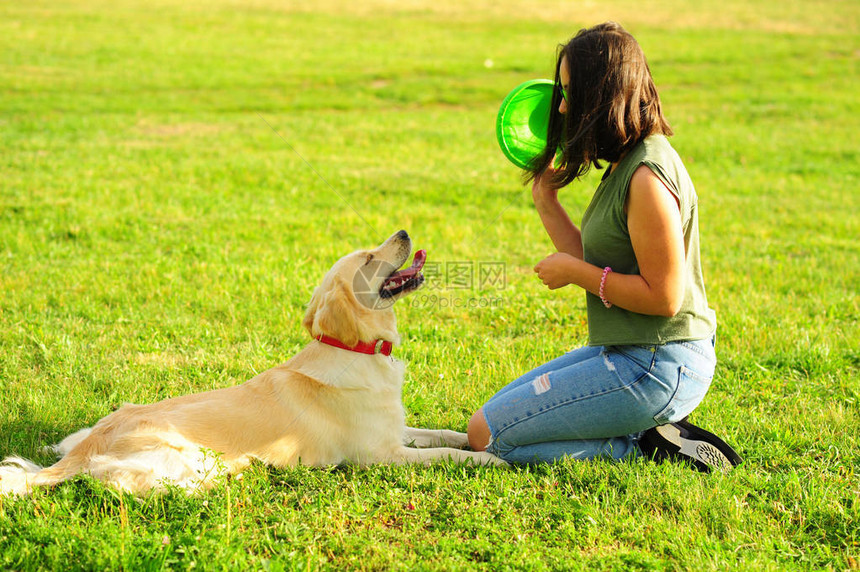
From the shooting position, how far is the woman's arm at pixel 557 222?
4266 mm

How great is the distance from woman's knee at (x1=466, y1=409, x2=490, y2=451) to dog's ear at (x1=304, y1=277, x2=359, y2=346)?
85 centimetres

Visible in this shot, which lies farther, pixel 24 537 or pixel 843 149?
pixel 843 149

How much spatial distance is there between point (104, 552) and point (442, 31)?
31574 millimetres

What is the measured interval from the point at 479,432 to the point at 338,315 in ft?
3.57

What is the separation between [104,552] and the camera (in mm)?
3033

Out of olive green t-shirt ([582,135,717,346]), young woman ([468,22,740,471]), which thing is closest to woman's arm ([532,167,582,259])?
young woman ([468,22,740,471])

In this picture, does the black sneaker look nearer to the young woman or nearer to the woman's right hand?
the young woman

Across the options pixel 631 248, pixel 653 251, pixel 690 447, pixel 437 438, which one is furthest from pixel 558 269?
pixel 437 438

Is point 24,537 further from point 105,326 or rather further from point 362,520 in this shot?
point 105,326

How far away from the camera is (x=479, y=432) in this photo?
13.7 ft

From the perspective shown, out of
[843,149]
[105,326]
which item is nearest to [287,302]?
[105,326]

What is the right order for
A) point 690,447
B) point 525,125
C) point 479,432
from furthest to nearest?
point 525,125 → point 479,432 → point 690,447

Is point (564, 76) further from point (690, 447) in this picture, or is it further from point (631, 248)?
point (690, 447)

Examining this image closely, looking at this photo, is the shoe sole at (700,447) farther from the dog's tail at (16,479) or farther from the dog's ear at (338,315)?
the dog's tail at (16,479)
